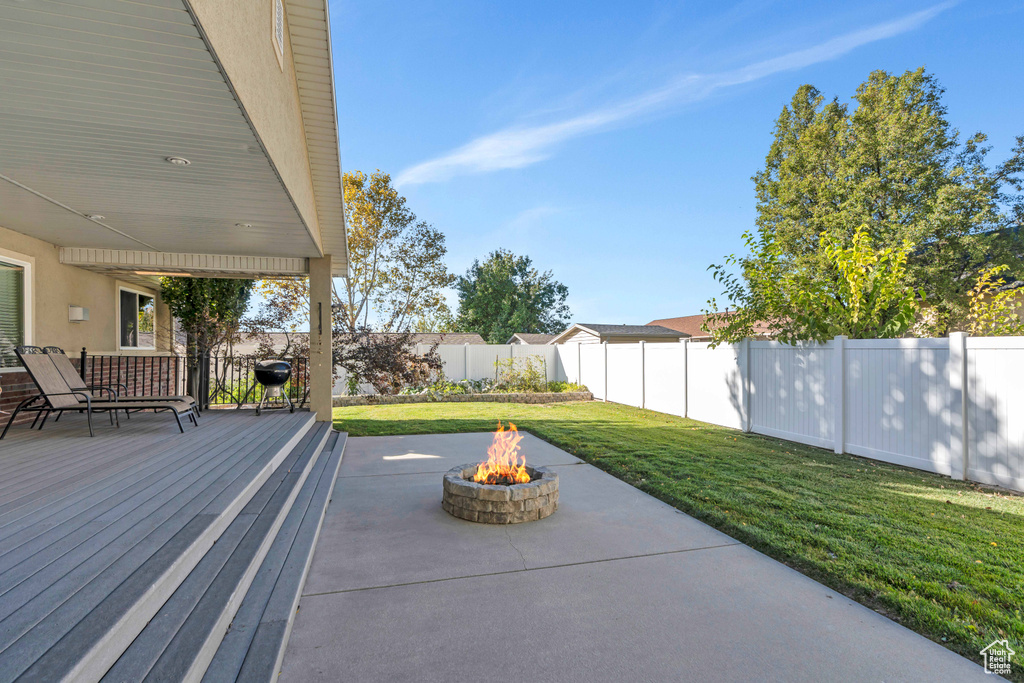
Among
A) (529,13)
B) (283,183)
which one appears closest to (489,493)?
(283,183)

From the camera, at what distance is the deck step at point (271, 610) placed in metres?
2.04

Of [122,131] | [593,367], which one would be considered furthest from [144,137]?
[593,367]

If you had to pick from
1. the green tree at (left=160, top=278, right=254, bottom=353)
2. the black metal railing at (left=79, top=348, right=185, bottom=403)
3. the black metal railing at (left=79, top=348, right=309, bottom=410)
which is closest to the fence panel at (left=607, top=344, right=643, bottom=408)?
the black metal railing at (left=79, top=348, right=309, bottom=410)

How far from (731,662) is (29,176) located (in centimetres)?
631

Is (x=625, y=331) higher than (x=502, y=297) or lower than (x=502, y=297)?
lower

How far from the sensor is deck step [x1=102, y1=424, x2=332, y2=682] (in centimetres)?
174

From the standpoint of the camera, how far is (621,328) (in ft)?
81.0

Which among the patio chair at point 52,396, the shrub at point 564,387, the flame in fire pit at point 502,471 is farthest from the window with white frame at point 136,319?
the shrub at point 564,387

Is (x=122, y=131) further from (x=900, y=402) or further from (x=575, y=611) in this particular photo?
(x=900, y=402)

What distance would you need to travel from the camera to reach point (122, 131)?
3422mm

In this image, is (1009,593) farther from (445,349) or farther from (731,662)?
(445,349)

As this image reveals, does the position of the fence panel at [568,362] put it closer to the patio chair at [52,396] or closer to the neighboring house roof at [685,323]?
the patio chair at [52,396]

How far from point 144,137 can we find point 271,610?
128 inches

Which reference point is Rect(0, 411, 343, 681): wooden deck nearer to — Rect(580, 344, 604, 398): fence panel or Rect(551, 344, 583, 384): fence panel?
Rect(580, 344, 604, 398): fence panel
